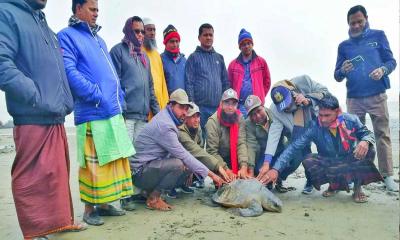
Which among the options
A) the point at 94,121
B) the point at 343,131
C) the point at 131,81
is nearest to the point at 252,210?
the point at 343,131

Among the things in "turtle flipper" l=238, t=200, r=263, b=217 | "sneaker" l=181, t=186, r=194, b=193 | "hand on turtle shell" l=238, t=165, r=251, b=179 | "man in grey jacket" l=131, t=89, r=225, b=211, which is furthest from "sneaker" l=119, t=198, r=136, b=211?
"hand on turtle shell" l=238, t=165, r=251, b=179

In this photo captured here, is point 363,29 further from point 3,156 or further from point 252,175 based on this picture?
point 3,156

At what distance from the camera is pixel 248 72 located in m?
5.45

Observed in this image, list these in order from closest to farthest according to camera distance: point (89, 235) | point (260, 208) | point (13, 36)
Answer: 1. point (13, 36)
2. point (89, 235)
3. point (260, 208)

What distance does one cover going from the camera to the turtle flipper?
12.1ft

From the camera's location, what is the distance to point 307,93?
4758 mm

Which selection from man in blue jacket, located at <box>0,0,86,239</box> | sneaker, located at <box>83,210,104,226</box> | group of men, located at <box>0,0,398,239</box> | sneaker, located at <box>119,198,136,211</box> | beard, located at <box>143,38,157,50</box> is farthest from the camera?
beard, located at <box>143,38,157,50</box>

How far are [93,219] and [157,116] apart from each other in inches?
51.8

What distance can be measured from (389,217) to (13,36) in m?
3.69

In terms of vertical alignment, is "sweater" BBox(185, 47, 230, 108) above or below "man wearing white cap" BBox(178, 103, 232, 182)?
above

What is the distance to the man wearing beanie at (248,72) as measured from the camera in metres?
5.38

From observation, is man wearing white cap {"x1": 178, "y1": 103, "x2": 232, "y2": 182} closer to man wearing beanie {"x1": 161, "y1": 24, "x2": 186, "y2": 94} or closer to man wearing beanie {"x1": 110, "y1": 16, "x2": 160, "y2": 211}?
man wearing beanie {"x1": 110, "y1": 16, "x2": 160, "y2": 211}

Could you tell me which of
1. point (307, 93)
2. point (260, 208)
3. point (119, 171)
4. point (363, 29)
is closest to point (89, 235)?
point (119, 171)

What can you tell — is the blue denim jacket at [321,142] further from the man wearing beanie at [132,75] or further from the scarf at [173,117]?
the man wearing beanie at [132,75]
